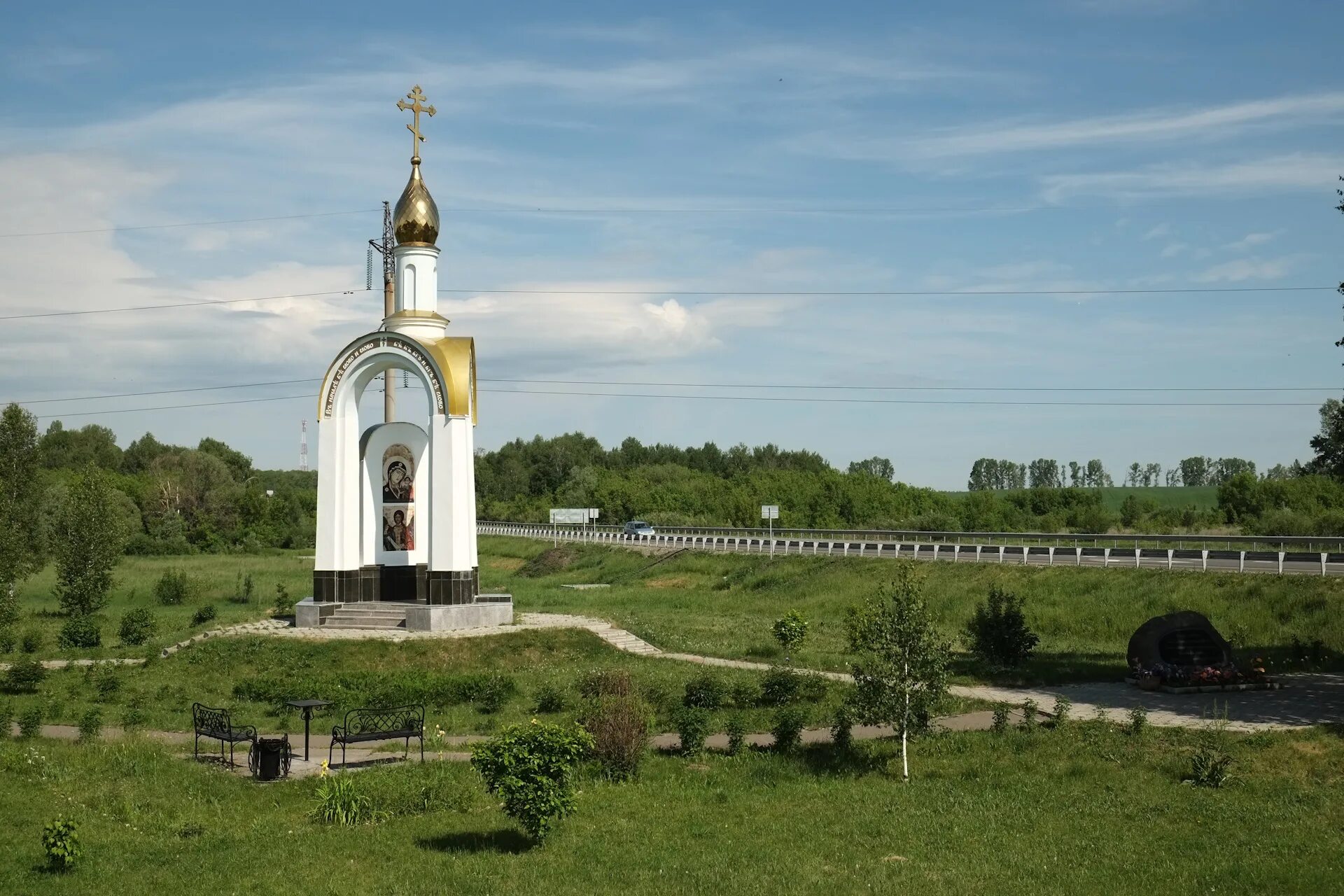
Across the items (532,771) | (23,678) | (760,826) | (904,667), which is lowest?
(760,826)

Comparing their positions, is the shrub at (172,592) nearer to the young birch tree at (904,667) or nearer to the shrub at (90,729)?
the shrub at (90,729)

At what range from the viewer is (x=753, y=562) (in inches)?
1896

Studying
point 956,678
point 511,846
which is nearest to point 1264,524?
point 956,678

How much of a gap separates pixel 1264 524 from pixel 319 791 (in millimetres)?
43178

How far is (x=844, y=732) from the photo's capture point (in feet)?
53.8

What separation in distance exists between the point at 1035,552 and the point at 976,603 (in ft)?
18.4

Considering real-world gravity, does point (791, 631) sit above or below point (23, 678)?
above

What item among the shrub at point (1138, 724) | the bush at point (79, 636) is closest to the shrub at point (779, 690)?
the shrub at point (1138, 724)

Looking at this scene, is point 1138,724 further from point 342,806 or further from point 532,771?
point 342,806

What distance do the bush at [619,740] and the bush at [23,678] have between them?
12738mm

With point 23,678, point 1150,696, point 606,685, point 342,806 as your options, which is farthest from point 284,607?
point 1150,696

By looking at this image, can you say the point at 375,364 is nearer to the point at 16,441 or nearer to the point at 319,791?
the point at 319,791

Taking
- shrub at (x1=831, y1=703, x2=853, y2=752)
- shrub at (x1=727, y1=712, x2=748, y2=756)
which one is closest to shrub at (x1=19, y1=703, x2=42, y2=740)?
shrub at (x1=727, y1=712, x2=748, y2=756)

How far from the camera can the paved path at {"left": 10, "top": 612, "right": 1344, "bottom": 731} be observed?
17531mm
